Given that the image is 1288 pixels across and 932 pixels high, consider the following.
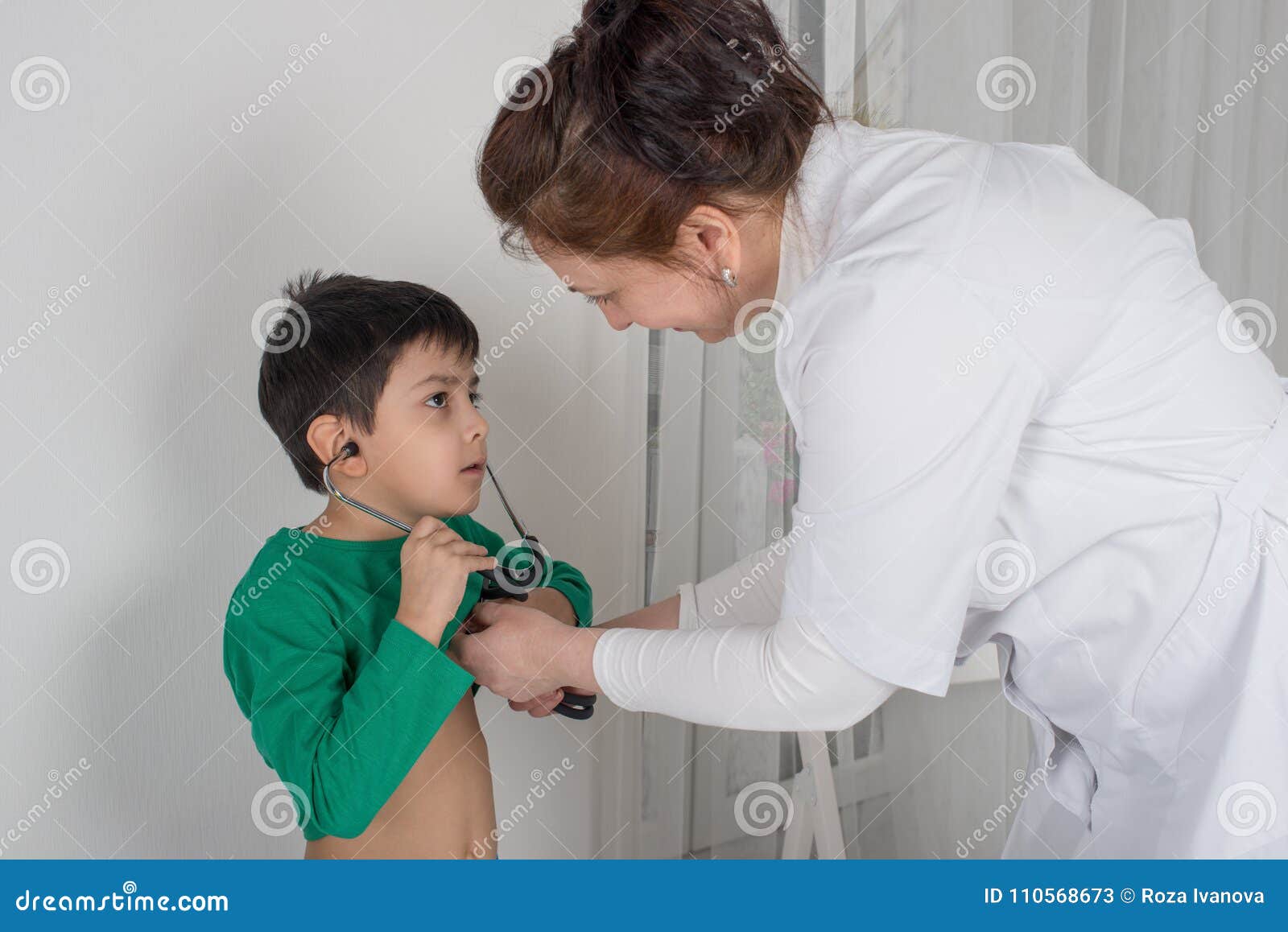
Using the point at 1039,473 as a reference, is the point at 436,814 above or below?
below

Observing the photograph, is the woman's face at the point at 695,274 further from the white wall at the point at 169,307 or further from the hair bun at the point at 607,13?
the white wall at the point at 169,307

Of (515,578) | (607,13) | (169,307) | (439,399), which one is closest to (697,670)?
(515,578)

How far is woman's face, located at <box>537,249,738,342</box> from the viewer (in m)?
0.85

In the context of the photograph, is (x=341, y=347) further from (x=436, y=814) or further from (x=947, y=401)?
(x=947, y=401)

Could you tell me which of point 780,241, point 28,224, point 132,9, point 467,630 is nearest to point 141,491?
point 28,224

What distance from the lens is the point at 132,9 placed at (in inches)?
43.6

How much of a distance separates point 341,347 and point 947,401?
66 cm

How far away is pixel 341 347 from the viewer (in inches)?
41.1

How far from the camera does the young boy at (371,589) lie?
0.90 metres

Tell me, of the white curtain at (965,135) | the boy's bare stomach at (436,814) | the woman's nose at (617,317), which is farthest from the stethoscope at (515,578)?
the white curtain at (965,135)

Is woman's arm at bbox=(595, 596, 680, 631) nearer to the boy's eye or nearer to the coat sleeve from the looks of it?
the coat sleeve

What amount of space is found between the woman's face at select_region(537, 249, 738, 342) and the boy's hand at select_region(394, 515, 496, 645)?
0.28 meters

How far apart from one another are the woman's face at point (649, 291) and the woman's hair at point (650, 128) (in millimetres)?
22

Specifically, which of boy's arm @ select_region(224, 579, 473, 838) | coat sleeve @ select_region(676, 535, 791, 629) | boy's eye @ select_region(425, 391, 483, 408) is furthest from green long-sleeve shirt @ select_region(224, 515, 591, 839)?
coat sleeve @ select_region(676, 535, 791, 629)
